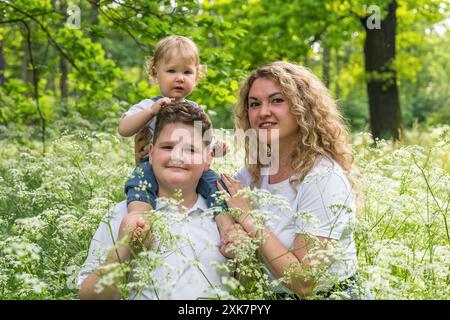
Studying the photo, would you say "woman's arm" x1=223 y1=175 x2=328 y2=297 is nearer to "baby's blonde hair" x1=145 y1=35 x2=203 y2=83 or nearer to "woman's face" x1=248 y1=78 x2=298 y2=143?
"woman's face" x1=248 y1=78 x2=298 y2=143

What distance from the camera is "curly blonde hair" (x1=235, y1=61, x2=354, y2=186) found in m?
3.93

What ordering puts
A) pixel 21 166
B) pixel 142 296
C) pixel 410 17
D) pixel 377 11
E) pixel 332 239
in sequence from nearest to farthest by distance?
pixel 142 296, pixel 332 239, pixel 21 166, pixel 377 11, pixel 410 17

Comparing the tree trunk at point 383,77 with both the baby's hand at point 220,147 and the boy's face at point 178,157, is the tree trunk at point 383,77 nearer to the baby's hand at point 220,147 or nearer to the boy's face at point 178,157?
the baby's hand at point 220,147

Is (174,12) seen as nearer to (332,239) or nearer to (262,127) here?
(262,127)

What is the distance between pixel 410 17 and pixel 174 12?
11.6 meters

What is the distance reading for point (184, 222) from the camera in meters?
3.27

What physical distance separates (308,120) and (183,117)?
2.84 ft

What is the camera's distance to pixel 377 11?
38.9 feet

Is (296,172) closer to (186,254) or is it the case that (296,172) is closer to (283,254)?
(283,254)

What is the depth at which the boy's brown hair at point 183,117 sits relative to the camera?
367cm

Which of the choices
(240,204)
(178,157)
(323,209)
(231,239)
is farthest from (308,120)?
(231,239)

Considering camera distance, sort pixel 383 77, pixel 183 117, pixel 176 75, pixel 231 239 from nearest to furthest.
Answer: pixel 231 239, pixel 183 117, pixel 176 75, pixel 383 77
